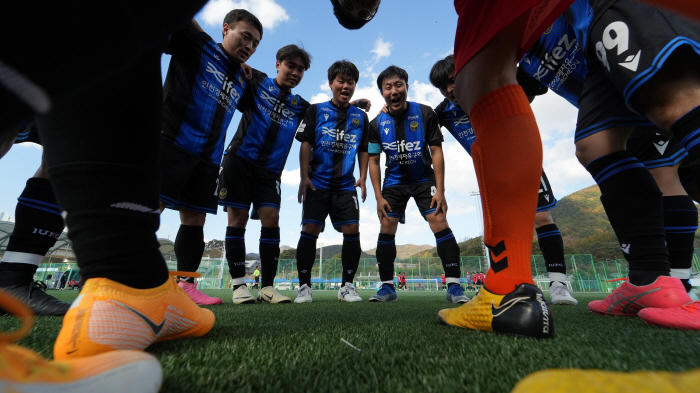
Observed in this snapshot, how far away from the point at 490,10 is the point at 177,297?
124cm

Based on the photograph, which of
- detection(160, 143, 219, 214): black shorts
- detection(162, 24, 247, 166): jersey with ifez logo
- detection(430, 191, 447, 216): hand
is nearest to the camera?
detection(160, 143, 219, 214): black shorts

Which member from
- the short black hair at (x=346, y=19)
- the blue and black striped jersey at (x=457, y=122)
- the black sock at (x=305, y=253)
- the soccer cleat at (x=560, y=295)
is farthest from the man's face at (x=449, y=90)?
the short black hair at (x=346, y=19)

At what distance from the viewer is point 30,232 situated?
62.0 inches

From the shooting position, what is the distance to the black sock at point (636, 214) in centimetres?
137

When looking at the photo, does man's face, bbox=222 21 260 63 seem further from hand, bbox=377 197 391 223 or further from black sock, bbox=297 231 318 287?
hand, bbox=377 197 391 223

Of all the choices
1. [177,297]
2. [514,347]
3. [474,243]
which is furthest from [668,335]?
[474,243]

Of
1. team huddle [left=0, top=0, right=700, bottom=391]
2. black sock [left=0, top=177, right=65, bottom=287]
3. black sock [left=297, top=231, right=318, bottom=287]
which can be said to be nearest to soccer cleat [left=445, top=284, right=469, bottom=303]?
team huddle [left=0, top=0, right=700, bottom=391]

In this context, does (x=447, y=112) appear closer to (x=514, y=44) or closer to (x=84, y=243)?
(x=514, y=44)

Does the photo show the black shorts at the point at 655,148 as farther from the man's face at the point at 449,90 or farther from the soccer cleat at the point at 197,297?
the soccer cleat at the point at 197,297

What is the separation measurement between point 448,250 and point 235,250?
7.33ft

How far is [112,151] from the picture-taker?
25.8 inches

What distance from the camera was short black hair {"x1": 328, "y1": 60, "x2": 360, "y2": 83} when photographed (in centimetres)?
404

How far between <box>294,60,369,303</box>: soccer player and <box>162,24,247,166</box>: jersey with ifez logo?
1140mm

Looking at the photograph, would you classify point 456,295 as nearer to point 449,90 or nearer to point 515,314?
point 449,90
